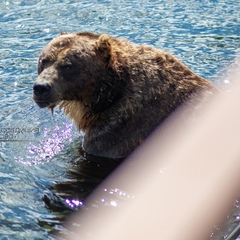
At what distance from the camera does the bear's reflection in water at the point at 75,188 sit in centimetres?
613

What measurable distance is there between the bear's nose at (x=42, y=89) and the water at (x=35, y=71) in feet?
2.91

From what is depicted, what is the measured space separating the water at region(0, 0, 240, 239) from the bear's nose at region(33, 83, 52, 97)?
0.89m

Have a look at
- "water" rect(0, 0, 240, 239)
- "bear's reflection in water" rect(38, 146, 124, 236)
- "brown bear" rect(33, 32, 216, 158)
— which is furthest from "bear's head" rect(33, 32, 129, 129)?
"water" rect(0, 0, 240, 239)

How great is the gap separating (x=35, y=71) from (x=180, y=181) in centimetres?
401

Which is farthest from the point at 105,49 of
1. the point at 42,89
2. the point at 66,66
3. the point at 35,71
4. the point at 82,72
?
the point at 35,71

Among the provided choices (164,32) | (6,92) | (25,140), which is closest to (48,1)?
(164,32)

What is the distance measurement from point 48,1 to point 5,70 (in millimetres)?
4527

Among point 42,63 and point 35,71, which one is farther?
point 35,71

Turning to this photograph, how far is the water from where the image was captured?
21.3 ft

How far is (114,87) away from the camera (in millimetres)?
7188

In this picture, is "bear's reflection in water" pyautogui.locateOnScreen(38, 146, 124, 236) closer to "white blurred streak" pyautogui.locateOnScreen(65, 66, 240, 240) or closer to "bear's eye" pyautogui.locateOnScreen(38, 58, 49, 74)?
"white blurred streak" pyautogui.locateOnScreen(65, 66, 240, 240)

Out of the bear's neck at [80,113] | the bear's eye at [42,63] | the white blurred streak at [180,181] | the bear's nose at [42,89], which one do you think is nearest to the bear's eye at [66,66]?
the bear's eye at [42,63]

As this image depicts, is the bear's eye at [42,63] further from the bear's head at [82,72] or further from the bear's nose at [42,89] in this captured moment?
the bear's nose at [42,89]

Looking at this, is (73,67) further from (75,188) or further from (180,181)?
(180,181)
